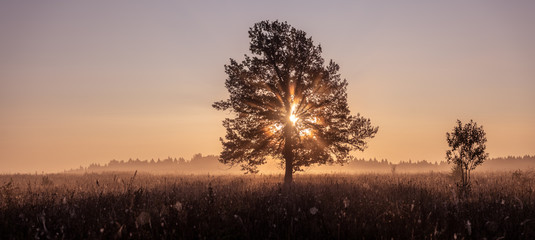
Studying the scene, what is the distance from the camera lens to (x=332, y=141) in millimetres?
19438

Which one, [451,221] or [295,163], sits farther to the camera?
[295,163]

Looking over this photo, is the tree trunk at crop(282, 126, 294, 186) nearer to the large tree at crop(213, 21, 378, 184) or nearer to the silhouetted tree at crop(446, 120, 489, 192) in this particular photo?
the large tree at crop(213, 21, 378, 184)

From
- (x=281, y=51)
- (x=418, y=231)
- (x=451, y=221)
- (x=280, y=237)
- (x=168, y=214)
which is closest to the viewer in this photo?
(x=280, y=237)

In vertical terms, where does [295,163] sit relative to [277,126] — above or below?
below

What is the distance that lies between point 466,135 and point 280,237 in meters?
13.0

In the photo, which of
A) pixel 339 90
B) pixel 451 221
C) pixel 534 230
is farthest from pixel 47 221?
pixel 339 90

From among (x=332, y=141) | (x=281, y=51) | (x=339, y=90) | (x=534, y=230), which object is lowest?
(x=534, y=230)

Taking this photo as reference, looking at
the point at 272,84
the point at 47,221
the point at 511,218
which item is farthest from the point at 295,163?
the point at 47,221

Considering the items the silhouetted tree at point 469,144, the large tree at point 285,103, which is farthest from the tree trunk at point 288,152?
the silhouetted tree at point 469,144

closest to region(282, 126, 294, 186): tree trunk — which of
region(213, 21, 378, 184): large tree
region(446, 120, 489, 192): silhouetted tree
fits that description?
region(213, 21, 378, 184): large tree

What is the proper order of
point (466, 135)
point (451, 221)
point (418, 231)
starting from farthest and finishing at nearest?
point (466, 135)
point (451, 221)
point (418, 231)

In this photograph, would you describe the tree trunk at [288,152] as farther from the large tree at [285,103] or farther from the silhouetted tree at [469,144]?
the silhouetted tree at [469,144]

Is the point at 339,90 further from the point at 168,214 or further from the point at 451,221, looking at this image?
the point at 168,214

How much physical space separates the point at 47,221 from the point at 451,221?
6.79 m
